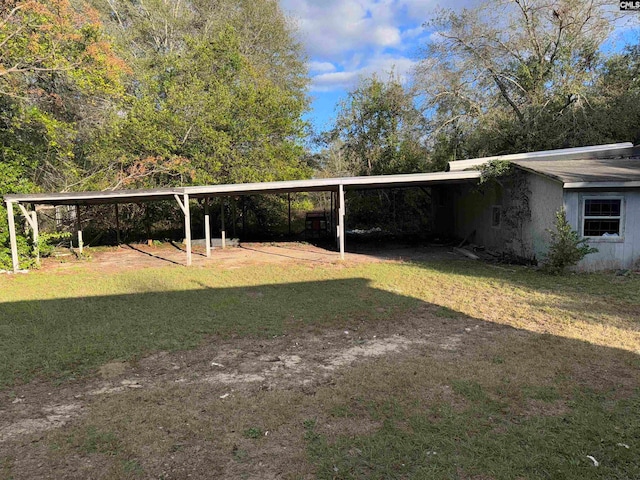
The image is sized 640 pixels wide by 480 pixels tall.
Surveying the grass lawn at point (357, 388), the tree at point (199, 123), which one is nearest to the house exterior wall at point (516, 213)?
the grass lawn at point (357, 388)

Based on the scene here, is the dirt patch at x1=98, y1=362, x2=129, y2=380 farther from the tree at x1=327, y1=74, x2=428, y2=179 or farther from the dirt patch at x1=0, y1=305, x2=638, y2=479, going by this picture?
the tree at x1=327, y1=74, x2=428, y2=179

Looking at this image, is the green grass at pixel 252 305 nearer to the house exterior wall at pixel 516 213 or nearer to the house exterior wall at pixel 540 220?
the house exterior wall at pixel 540 220

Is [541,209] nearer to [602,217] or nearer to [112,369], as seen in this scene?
[602,217]

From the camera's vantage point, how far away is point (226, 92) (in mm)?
17344

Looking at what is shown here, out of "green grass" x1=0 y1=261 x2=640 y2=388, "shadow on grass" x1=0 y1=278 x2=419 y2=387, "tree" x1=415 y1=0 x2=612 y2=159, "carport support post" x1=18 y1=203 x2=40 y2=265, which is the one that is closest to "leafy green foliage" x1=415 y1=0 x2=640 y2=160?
"tree" x1=415 y1=0 x2=612 y2=159

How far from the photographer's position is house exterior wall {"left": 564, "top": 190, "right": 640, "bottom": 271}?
354 inches

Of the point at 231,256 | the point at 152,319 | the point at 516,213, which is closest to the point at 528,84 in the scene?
the point at 516,213

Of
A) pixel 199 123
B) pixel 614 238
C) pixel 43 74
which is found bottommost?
pixel 614 238

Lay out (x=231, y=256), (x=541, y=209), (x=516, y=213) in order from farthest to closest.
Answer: (x=231, y=256)
(x=516, y=213)
(x=541, y=209)

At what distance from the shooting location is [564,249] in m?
8.52

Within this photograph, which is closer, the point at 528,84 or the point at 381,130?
the point at 528,84

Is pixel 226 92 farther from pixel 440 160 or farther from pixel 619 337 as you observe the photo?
pixel 619 337

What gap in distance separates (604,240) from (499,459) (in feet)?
27.6

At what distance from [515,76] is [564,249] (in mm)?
12881
